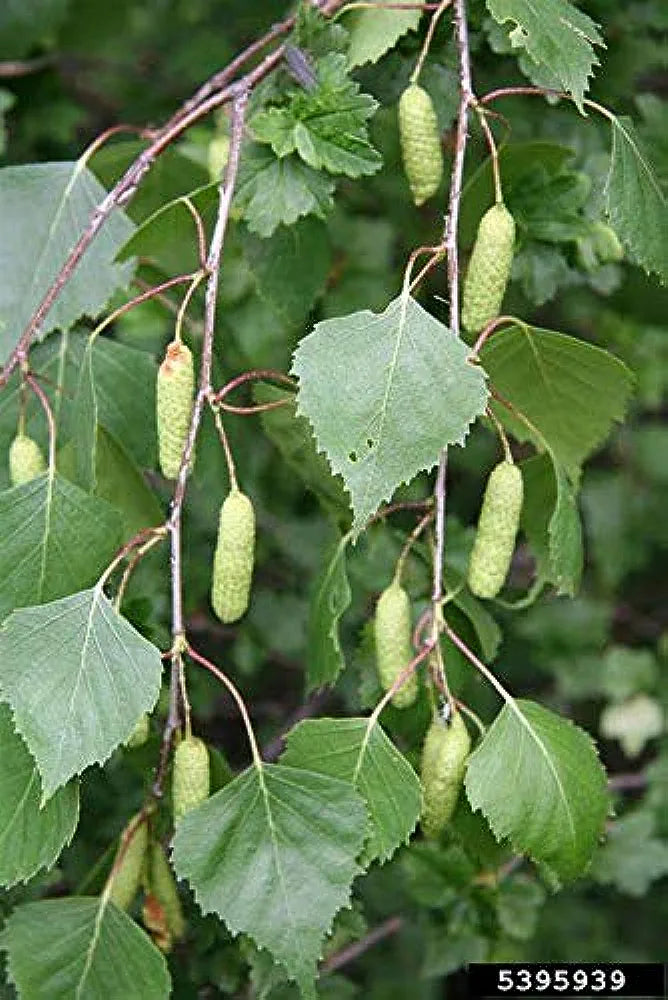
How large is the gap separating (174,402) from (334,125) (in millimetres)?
305

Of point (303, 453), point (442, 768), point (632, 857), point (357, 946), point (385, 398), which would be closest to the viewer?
point (385, 398)

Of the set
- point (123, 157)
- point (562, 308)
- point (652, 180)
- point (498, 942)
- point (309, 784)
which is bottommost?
point (498, 942)

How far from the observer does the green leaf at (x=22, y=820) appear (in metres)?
1.25

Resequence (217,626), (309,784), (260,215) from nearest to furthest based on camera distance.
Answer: (309,784), (260,215), (217,626)

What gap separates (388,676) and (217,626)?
3.27 ft

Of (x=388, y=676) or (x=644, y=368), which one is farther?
(x=644, y=368)

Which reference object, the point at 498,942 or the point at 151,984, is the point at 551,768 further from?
the point at 498,942

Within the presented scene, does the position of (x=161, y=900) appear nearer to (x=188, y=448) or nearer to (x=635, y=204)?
(x=188, y=448)

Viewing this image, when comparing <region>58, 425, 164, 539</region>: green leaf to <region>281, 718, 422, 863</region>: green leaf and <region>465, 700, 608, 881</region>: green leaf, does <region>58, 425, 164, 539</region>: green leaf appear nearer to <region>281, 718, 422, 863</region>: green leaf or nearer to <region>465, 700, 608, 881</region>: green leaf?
<region>281, 718, 422, 863</region>: green leaf

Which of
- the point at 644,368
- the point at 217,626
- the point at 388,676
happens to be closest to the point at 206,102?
the point at 388,676

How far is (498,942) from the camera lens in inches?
79.0

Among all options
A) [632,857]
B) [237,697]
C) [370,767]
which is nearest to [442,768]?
[370,767]

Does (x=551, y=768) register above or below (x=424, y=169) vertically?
below

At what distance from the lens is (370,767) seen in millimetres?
1281
